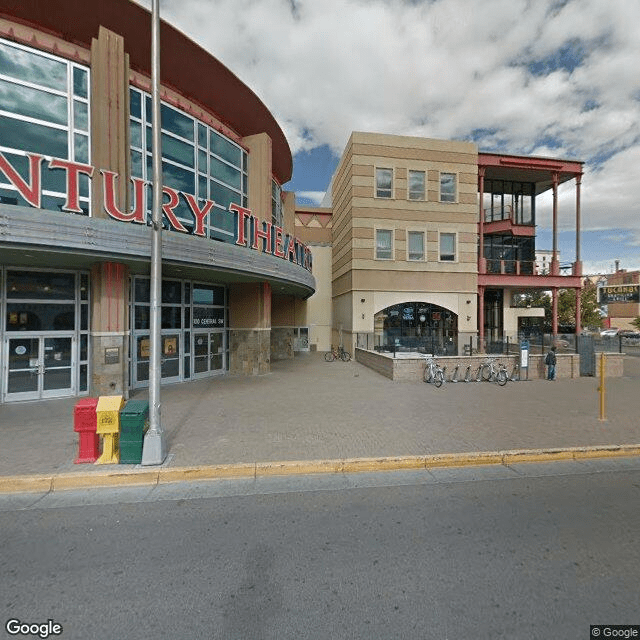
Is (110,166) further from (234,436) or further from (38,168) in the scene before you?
(234,436)

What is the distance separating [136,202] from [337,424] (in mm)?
7830

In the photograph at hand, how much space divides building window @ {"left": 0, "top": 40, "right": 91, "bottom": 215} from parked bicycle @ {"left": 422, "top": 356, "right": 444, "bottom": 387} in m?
12.2

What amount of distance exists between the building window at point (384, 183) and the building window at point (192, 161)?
8551mm

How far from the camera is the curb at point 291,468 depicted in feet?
16.4

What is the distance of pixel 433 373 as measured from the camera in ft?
41.0

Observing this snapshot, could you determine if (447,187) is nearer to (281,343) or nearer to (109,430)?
(281,343)

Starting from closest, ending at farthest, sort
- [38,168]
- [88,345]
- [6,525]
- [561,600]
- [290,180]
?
[561,600]
[6,525]
[38,168]
[88,345]
[290,180]

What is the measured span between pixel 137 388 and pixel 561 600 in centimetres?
1200

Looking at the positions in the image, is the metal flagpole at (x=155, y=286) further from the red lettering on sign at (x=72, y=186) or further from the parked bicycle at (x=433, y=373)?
the parked bicycle at (x=433, y=373)

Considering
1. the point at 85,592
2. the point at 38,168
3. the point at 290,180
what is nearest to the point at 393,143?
the point at 290,180

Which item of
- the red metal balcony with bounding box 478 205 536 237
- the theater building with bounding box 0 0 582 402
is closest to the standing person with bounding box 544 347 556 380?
the theater building with bounding box 0 0 582 402

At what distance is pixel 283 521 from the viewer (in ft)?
13.5

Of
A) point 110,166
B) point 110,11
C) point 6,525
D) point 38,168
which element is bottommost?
point 6,525
